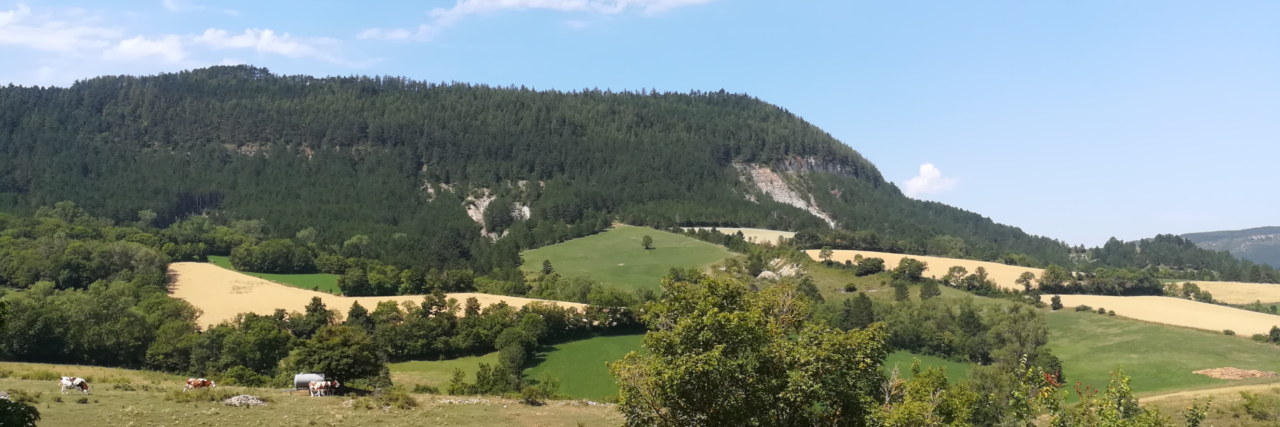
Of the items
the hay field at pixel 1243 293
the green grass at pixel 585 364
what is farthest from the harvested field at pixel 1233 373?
the hay field at pixel 1243 293

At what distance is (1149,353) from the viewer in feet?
308

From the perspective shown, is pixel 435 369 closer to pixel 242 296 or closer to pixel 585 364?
pixel 585 364

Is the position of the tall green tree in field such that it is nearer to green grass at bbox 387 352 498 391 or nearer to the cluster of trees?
the cluster of trees

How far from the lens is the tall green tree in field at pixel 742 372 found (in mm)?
23547

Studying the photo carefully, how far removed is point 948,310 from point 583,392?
65830 mm

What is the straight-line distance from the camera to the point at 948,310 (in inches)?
4419

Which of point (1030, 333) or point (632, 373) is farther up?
point (632, 373)

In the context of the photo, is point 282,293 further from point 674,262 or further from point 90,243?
point 674,262

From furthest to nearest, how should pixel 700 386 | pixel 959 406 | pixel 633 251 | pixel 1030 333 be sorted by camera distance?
pixel 633 251, pixel 1030 333, pixel 959 406, pixel 700 386

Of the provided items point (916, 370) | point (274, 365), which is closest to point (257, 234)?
point (274, 365)

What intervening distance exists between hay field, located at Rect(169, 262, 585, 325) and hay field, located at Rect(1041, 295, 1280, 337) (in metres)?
90.0

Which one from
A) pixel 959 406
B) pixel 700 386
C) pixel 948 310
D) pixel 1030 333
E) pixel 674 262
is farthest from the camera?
pixel 674 262

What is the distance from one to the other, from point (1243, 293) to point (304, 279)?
196 meters

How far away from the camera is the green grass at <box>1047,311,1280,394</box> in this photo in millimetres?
82500
